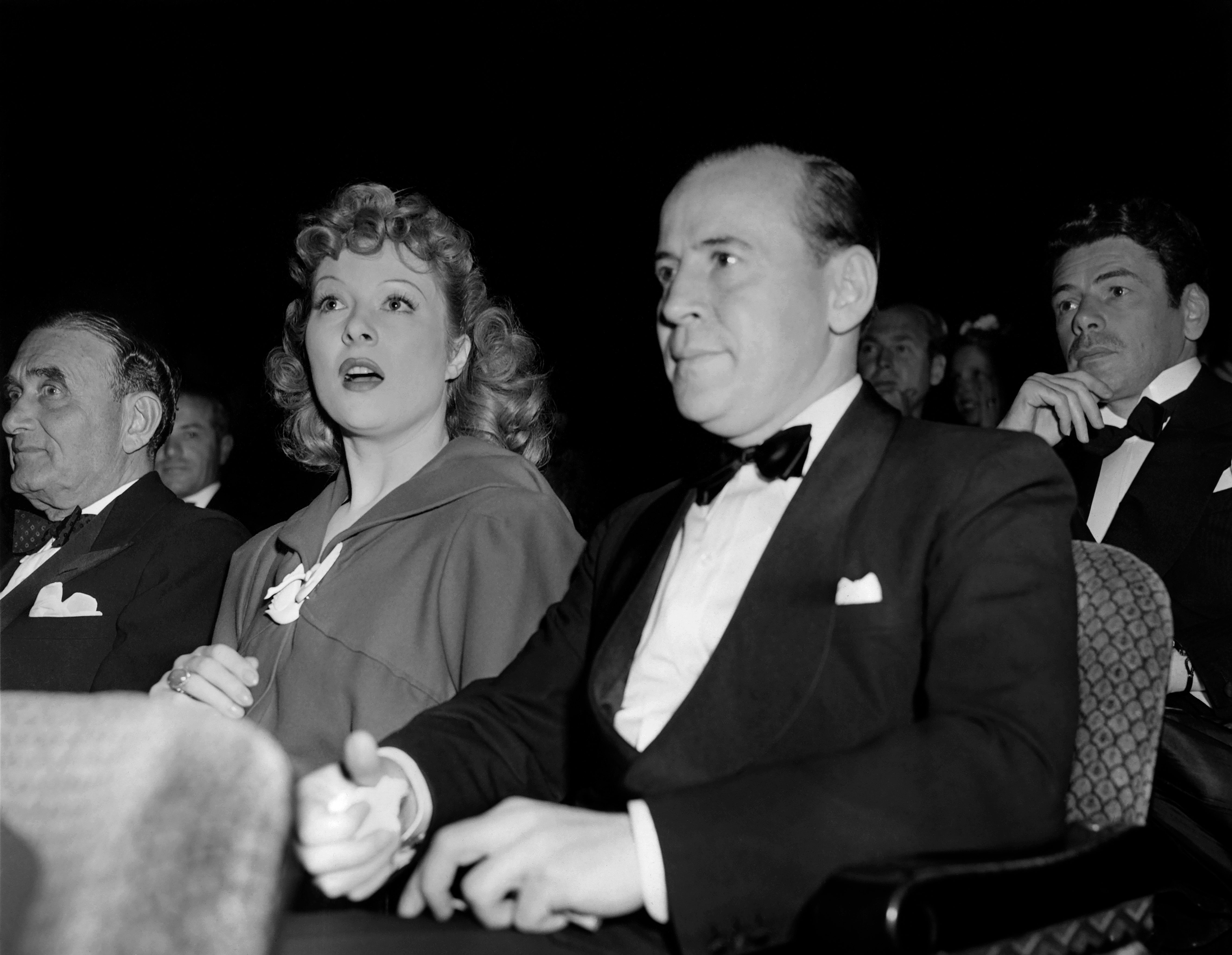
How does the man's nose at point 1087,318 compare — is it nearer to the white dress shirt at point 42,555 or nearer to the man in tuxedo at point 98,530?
the man in tuxedo at point 98,530

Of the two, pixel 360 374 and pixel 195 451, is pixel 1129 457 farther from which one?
A: pixel 195 451

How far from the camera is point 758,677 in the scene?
1.33 meters

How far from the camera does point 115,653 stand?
8.27 feet

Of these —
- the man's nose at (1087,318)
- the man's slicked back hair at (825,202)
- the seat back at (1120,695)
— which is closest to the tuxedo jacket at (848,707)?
the seat back at (1120,695)

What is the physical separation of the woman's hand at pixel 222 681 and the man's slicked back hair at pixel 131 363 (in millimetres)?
1224

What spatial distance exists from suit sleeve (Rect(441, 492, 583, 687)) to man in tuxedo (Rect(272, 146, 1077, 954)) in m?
0.30

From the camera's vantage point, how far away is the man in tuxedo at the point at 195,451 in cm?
471

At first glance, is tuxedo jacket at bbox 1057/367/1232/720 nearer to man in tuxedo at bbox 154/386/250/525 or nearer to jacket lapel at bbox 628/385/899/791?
jacket lapel at bbox 628/385/899/791

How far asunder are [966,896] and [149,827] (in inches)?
26.6

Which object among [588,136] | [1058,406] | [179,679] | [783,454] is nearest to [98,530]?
[179,679]

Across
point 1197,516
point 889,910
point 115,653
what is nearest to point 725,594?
point 889,910

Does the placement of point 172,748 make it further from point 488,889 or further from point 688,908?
point 688,908

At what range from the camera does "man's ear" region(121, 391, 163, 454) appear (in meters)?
→ 2.95

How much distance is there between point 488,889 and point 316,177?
4331mm
